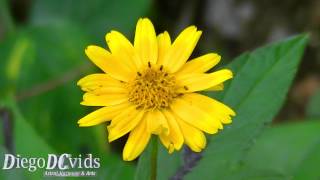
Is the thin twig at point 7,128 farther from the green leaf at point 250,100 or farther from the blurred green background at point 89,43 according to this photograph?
the green leaf at point 250,100

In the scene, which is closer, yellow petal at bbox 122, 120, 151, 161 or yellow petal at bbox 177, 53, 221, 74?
yellow petal at bbox 122, 120, 151, 161

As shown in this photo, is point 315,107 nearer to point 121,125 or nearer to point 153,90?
point 153,90

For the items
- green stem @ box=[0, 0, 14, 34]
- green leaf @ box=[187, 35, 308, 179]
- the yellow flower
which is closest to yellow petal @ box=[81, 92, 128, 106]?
the yellow flower

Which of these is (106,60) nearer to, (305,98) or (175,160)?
(175,160)

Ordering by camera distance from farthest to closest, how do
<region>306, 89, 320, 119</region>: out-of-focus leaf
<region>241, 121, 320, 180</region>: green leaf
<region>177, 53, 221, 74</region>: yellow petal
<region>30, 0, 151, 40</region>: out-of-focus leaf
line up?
<region>30, 0, 151, 40</region>: out-of-focus leaf, <region>306, 89, 320, 119</region>: out-of-focus leaf, <region>241, 121, 320, 180</region>: green leaf, <region>177, 53, 221, 74</region>: yellow petal

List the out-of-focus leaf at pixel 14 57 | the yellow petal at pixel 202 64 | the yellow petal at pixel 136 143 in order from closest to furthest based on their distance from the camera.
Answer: the yellow petal at pixel 136 143
the yellow petal at pixel 202 64
the out-of-focus leaf at pixel 14 57

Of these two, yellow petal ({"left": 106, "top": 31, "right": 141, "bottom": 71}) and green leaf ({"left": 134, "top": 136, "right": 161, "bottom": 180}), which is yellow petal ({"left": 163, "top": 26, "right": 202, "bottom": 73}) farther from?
Answer: green leaf ({"left": 134, "top": 136, "right": 161, "bottom": 180})

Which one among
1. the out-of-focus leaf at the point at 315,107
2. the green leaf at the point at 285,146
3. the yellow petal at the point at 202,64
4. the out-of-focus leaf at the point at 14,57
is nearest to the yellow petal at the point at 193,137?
the yellow petal at the point at 202,64
